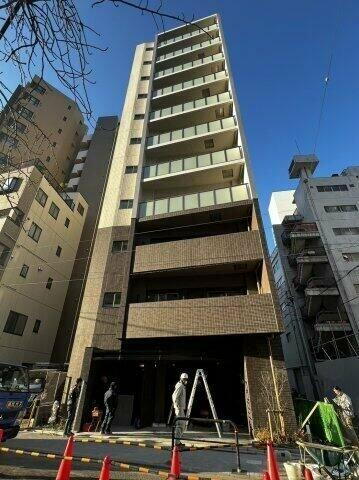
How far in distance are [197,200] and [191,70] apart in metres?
14.4

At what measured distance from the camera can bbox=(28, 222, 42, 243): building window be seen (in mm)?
21141

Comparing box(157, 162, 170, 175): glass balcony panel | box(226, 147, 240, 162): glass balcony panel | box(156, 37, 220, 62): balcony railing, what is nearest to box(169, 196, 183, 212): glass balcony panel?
box(157, 162, 170, 175): glass balcony panel

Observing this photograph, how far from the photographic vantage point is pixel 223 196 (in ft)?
51.0

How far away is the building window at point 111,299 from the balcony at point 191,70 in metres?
19.5

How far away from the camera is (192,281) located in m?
15.1

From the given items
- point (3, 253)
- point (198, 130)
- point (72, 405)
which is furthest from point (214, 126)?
point (72, 405)

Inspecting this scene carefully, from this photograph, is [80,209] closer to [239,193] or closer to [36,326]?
[36,326]

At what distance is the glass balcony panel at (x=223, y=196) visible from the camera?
15378 millimetres

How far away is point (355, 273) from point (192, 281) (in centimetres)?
1778

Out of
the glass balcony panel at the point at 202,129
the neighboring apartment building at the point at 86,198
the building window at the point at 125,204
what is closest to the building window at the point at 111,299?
the building window at the point at 125,204

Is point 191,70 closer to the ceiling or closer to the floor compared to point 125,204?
closer to the ceiling

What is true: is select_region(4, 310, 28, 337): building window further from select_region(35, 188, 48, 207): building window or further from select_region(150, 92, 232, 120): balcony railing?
select_region(150, 92, 232, 120): balcony railing

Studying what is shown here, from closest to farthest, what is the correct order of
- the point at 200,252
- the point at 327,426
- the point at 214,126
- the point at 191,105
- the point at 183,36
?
the point at 327,426 → the point at 200,252 → the point at 214,126 → the point at 191,105 → the point at 183,36

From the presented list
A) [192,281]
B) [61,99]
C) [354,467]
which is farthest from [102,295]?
[61,99]
